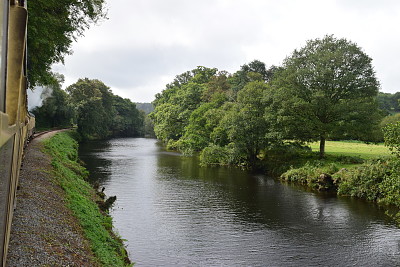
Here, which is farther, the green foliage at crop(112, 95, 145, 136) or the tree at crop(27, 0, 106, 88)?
the green foliage at crop(112, 95, 145, 136)

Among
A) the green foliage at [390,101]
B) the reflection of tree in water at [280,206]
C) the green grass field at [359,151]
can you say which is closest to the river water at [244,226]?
the reflection of tree in water at [280,206]

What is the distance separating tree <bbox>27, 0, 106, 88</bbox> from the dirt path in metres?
4.96

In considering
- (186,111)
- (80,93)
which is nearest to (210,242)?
(186,111)

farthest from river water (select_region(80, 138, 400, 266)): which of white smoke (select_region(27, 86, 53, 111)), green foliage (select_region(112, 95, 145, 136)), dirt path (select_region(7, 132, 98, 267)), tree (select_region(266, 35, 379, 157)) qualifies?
green foliage (select_region(112, 95, 145, 136))

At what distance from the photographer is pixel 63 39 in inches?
637

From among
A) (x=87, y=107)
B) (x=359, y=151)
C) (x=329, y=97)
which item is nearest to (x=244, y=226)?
(x=329, y=97)

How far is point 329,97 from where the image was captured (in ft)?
116

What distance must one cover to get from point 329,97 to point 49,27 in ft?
94.5

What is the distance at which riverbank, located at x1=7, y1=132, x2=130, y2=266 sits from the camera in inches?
304

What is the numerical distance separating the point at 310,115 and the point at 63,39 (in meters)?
26.6

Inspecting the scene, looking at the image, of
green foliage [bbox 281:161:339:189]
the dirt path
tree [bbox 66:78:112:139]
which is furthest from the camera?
tree [bbox 66:78:112:139]

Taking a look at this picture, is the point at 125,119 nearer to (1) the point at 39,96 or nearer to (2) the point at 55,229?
(1) the point at 39,96

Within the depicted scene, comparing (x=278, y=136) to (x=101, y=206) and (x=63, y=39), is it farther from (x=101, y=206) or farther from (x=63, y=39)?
(x=63, y=39)

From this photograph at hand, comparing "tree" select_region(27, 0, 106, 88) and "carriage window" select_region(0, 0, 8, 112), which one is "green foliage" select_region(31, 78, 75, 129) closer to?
"tree" select_region(27, 0, 106, 88)
